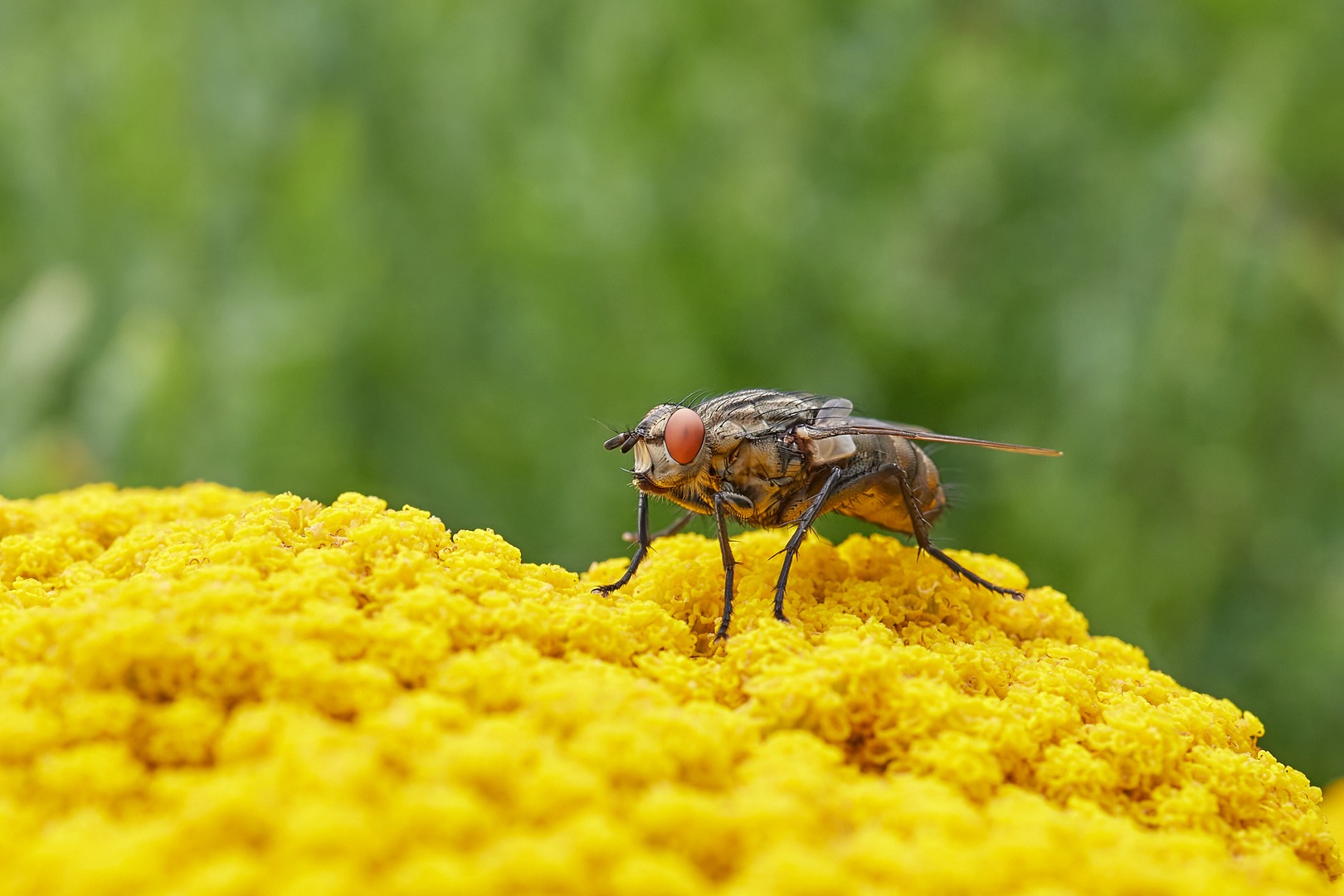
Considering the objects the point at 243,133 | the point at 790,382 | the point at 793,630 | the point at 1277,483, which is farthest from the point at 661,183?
the point at 793,630

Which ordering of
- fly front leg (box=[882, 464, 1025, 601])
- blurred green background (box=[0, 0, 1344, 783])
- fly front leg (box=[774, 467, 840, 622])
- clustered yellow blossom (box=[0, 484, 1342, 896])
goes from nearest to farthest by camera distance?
clustered yellow blossom (box=[0, 484, 1342, 896]) < fly front leg (box=[774, 467, 840, 622]) < fly front leg (box=[882, 464, 1025, 601]) < blurred green background (box=[0, 0, 1344, 783])

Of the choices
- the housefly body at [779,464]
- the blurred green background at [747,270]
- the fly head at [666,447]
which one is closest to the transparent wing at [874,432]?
the housefly body at [779,464]

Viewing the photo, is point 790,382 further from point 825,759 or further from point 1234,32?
point 825,759

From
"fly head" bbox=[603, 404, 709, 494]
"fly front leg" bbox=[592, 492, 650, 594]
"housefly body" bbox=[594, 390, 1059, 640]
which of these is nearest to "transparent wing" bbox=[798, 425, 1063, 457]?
"housefly body" bbox=[594, 390, 1059, 640]

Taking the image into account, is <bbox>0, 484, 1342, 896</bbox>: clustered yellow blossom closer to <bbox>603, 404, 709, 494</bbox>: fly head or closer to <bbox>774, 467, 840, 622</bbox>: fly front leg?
<bbox>774, 467, 840, 622</bbox>: fly front leg

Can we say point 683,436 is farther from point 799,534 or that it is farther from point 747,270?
point 747,270

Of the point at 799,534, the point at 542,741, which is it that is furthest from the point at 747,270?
the point at 542,741
